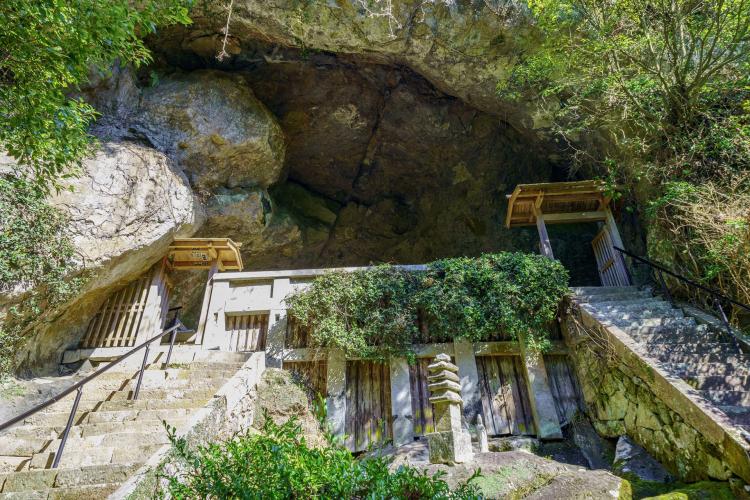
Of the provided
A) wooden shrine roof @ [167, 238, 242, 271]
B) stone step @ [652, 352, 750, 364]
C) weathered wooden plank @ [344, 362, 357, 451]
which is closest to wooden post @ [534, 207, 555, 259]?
stone step @ [652, 352, 750, 364]

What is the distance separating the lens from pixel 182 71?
12.2m

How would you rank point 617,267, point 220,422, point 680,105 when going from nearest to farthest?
point 220,422, point 680,105, point 617,267

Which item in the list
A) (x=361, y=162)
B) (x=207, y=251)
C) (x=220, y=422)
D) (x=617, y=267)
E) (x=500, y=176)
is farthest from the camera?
(x=361, y=162)

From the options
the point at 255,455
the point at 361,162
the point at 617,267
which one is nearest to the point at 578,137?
the point at 617,267

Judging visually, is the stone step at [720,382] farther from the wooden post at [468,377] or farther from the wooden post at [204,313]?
the wooden post at [204,313]

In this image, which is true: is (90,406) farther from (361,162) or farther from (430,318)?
(361,162)

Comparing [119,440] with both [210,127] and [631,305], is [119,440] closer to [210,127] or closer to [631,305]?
[631,305]

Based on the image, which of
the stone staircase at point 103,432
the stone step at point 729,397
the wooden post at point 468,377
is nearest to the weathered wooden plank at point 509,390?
the wooden post at point 468,377

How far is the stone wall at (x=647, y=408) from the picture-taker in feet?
15.2

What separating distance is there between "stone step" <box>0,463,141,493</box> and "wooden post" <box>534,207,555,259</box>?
822 centimetres

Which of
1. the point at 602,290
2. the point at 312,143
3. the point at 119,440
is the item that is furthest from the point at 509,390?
the point at 312,143

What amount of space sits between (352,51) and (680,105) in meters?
7.24

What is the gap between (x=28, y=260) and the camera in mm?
7445

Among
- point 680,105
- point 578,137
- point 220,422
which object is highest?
point 578,137
